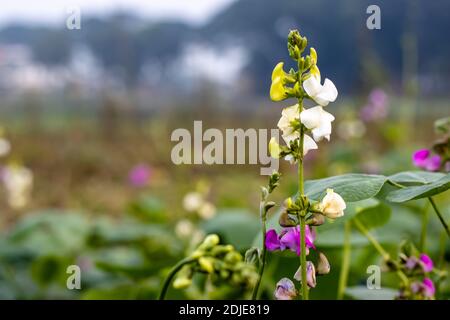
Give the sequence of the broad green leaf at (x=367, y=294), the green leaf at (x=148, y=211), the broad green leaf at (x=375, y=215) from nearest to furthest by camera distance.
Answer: the broad green leaf at (x=367, y=294) → the broad green leaf at (x=375, y=215) → the green leaf at (x=148, y=211)

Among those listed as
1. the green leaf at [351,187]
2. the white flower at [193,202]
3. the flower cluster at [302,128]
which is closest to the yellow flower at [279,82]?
the flower cluster at [302,128]

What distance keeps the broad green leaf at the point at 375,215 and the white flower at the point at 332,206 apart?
353 millimetres

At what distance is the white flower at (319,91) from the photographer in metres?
0.60

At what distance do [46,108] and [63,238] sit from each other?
7.85m

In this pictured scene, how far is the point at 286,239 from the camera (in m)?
0.65

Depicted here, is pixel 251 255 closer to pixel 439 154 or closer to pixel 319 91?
pixel 319 91

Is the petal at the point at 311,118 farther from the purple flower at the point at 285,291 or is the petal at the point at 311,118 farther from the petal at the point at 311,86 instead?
the purple flower at the point at 285,291

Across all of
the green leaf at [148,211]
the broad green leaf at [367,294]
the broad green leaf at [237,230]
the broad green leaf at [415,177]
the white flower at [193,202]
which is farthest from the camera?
the green leaf at [148,211]

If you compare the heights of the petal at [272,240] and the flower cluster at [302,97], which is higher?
the flower cluster at [302,97]

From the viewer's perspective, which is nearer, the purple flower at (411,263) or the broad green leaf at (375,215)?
the purple flower at (411,263)

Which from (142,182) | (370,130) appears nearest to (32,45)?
(370,130)

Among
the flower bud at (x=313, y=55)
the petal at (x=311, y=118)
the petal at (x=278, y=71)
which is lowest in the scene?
the petal at (x=311, y=118)
